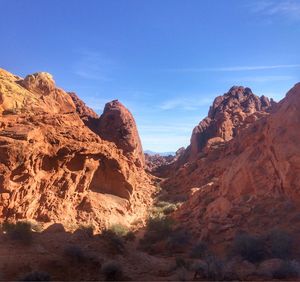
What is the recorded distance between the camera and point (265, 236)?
14258 mm

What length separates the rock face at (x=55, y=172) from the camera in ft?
53.0

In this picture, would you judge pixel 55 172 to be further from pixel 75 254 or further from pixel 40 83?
pixel 40 83

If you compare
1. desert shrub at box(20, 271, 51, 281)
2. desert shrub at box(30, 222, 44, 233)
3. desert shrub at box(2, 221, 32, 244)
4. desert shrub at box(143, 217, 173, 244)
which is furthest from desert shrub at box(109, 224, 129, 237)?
desert shrub at box(20, 271, 51, 281)

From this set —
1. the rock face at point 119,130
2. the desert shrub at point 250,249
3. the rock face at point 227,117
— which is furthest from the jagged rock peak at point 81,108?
the desert shrub at point 250,249

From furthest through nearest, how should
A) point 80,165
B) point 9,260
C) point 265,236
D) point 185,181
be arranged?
point 185,181 → point 80,165 → point 265,236 → point 9,260

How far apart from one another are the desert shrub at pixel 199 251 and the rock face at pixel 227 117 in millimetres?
26000

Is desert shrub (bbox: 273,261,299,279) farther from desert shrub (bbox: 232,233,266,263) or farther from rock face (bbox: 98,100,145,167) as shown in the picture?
rock face (bbox: 98,100,145,167)

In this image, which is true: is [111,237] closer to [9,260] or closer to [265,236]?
[9,260]

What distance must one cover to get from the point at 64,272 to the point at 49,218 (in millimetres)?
6957

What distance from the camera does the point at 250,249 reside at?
13.1 meters

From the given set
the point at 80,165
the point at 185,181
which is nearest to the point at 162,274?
the point at 80,165

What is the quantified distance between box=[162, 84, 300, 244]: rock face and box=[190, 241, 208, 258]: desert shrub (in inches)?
40.9

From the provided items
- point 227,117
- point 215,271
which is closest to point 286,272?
point 215,271

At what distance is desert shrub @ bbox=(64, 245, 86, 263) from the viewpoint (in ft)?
37.8
